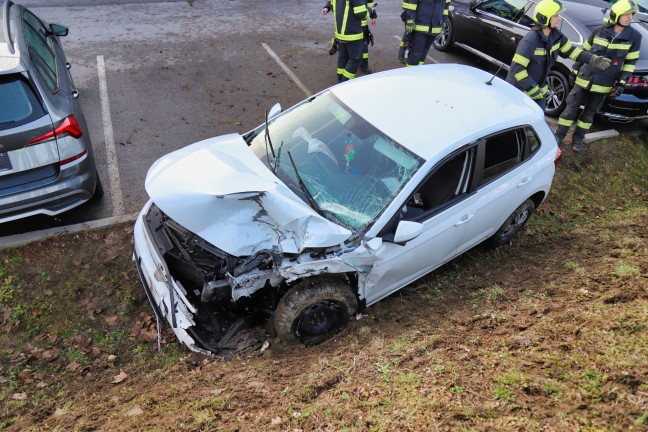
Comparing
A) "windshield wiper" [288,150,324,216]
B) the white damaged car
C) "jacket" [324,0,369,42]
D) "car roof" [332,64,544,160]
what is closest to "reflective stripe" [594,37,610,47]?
"car roof" [332,64,544,160]

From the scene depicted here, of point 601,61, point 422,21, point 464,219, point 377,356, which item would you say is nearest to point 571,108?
point 601,61

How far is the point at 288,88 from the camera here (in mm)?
8156

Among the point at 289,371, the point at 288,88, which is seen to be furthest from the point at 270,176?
the point at 288,88

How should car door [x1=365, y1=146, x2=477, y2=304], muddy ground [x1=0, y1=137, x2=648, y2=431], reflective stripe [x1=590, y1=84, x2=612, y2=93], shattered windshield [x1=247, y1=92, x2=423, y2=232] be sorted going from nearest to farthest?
muddy ground [x1=0, y1=137, x2=648, y2=431], shattered windshield [x1=247, y1=92, x2=423, y2=232], car door [x1=365, y1=146, x2=477, y2=304], reflective stripe [x1=590, y1=84, x2=612, y2=93]

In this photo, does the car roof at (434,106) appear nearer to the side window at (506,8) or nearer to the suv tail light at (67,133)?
the suv tail light at (67,133)

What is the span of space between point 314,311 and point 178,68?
6.18m

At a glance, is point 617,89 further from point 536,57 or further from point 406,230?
point 406,230

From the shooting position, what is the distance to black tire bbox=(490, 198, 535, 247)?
503cm

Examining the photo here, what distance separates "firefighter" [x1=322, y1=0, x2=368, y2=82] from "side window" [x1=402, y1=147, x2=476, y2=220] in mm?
3846

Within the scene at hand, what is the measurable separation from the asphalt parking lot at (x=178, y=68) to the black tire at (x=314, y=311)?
5.82 ft

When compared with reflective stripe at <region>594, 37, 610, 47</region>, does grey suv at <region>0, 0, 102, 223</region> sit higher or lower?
lower

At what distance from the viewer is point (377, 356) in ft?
12.4

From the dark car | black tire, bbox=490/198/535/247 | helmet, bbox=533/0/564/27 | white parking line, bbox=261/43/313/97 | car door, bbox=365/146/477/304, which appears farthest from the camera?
white parking line, bbox=261/43/313/97

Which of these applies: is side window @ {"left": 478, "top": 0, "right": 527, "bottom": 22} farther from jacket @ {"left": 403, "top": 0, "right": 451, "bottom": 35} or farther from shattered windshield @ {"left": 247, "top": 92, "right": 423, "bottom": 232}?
shattered windshield @ {"left": 247, "top": 92, "right": 423, "bottom": 232}
